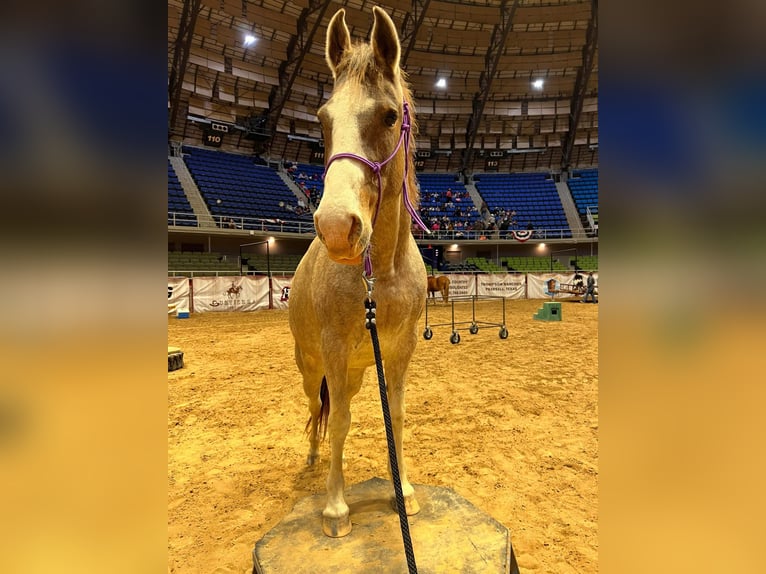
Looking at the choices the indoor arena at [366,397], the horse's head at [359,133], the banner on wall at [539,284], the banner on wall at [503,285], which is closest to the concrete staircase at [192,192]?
the indoor arena at [366,397]

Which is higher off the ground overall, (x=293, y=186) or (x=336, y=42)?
(x=293, y=186)

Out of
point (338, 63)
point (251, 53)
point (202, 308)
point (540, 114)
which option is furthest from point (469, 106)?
point (338, 63)

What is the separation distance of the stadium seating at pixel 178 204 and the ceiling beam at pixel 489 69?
69.0 feet

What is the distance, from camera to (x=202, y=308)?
48.1 ft

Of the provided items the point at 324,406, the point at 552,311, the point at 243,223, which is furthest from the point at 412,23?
the point at 324,406

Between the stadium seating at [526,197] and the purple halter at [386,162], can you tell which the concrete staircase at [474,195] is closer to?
the stadium seating at [526,197]

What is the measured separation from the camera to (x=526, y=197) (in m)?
31.9

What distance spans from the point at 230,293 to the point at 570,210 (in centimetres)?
2689

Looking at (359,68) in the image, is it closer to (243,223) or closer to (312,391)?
(312,391)

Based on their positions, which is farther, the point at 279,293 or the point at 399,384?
the point at 279,293

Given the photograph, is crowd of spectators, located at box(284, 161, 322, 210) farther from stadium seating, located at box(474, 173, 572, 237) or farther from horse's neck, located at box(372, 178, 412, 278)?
horse's neck, located at box(372, 178, 412, 278)

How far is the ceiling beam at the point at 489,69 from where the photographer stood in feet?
74.4
